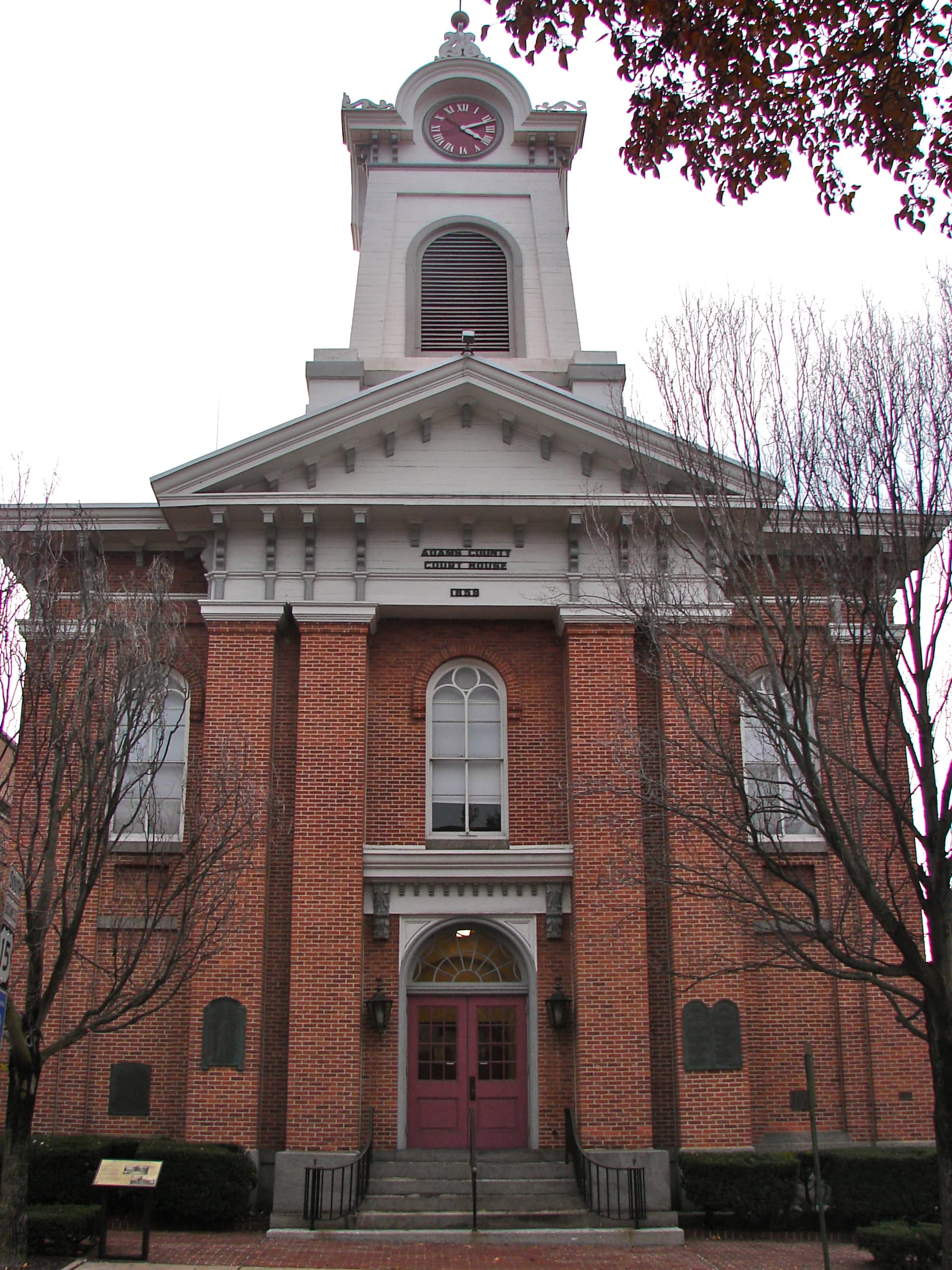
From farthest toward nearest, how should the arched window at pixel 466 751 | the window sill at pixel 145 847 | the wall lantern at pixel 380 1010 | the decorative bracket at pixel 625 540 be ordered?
the arched window at pixel 466 751 → the decorative bracket at pixel 625 540 → the wall lantern at pixel 380 1010 → the window sill at pixel 145 847

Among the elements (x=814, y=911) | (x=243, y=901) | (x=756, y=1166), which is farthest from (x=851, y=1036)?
(x=243, y=901)

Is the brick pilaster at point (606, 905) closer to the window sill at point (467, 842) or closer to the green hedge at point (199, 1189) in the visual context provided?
the window sill at point (467, 842)

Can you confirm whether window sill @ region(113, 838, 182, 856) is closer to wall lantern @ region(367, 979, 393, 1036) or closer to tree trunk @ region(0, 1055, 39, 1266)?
tree trunk @ region(0, 1055, 39, 1266)

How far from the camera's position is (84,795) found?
13586 mm

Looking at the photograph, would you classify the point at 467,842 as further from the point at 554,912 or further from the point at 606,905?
the point at 606,905

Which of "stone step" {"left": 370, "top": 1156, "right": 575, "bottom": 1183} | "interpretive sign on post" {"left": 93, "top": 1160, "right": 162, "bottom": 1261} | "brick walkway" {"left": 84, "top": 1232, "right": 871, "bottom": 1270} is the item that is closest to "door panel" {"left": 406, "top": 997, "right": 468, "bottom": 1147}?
"stone step" {"left": 370, "top": 1156, "right": 575, "bottom": 1183}

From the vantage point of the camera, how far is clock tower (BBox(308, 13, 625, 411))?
23.1 meters

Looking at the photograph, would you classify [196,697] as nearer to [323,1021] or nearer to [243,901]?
[243,901]

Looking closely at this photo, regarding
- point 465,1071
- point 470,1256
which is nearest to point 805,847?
point 465,1071

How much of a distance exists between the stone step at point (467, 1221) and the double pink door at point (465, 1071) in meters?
1.95

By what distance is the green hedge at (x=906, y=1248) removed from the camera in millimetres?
13539

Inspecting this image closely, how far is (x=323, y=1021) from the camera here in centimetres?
1695

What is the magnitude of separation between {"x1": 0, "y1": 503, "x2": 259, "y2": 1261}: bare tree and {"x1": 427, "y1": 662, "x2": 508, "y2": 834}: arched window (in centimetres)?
310

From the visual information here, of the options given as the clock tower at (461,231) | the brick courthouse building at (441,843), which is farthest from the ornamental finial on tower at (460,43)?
the brick courthouse building at (441,843)
